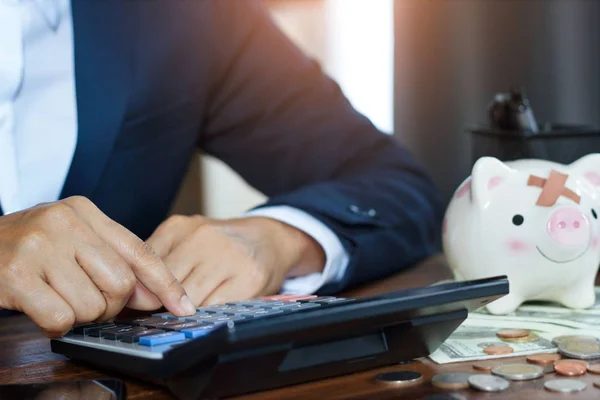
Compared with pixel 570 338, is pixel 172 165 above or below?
above

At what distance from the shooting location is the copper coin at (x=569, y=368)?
0.46 m

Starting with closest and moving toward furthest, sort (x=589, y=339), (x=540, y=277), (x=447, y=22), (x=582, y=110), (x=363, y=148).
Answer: (x=589, y=339) → (x=540, y=277) → (x=363, y=148) → (x=582, y=110) → (x=447, y=22)

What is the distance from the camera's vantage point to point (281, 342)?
1.38ft

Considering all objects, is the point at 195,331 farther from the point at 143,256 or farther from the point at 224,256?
the point at 224,256

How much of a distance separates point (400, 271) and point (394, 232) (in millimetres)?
41

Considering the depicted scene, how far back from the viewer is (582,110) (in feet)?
4.70

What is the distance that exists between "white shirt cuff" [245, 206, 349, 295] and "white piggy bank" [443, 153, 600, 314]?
0.17m

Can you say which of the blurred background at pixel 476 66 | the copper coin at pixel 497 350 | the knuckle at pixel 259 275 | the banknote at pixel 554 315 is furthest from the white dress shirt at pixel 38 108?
the blurred background at pixel 476 66

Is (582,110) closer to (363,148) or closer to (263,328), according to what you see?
(363,148)

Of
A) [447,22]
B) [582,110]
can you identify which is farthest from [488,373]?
[447,22]

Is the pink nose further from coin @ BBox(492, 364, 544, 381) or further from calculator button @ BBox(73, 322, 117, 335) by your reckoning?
calculator button @ BBox(73, 322, 117, 335)

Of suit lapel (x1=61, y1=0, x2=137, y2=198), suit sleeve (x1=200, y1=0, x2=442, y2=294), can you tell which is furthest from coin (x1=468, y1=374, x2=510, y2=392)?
suit lapel (x1=61, y1=0, x2=137, y2=198)

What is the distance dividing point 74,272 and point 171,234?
0.17 metres

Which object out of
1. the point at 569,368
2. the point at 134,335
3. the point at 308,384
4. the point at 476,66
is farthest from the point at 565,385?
the point at 476,66
